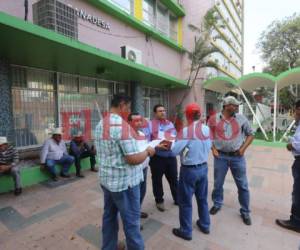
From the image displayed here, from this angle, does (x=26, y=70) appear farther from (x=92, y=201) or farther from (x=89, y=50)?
(x=92, y=201)

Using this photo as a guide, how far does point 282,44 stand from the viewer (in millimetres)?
17078

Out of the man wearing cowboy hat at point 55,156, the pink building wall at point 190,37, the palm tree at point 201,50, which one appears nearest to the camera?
the man wearing cowboy hat at point 55,156

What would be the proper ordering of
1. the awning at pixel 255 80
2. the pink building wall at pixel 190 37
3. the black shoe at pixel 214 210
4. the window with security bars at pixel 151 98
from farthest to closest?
the pink building wall at pixel 190 37 < the window with security bars at pixel 151 98 < the awning at pixel 255 80 < the black shoe at pixel 214 210

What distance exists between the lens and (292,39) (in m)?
16.5

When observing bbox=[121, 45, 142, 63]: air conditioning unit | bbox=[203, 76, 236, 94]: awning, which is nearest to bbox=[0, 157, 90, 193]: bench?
bbox=[121, 45, 142, 63]: air conditioning unit

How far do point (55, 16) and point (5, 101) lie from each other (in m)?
2.10

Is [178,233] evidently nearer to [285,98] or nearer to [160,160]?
[160,160]

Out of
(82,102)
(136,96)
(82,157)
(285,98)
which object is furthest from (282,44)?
(82,157)

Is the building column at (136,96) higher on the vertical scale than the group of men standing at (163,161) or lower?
higher

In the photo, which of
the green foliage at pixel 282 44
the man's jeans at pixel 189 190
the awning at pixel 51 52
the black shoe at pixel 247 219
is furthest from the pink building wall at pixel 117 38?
the green foliage at pixel 282 44

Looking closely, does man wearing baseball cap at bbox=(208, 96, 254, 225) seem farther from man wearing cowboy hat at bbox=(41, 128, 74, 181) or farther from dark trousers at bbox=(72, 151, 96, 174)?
man wearing cowboy hat at bbox=(41, 128, 74, 181)

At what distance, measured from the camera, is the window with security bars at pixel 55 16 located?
166 inches

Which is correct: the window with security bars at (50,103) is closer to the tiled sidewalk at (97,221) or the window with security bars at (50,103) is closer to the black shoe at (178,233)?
the tiled sidewalk at (97,221)

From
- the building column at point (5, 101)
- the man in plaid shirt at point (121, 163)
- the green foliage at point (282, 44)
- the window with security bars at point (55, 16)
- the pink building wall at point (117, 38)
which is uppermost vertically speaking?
the green foliage at point (282, 44)
